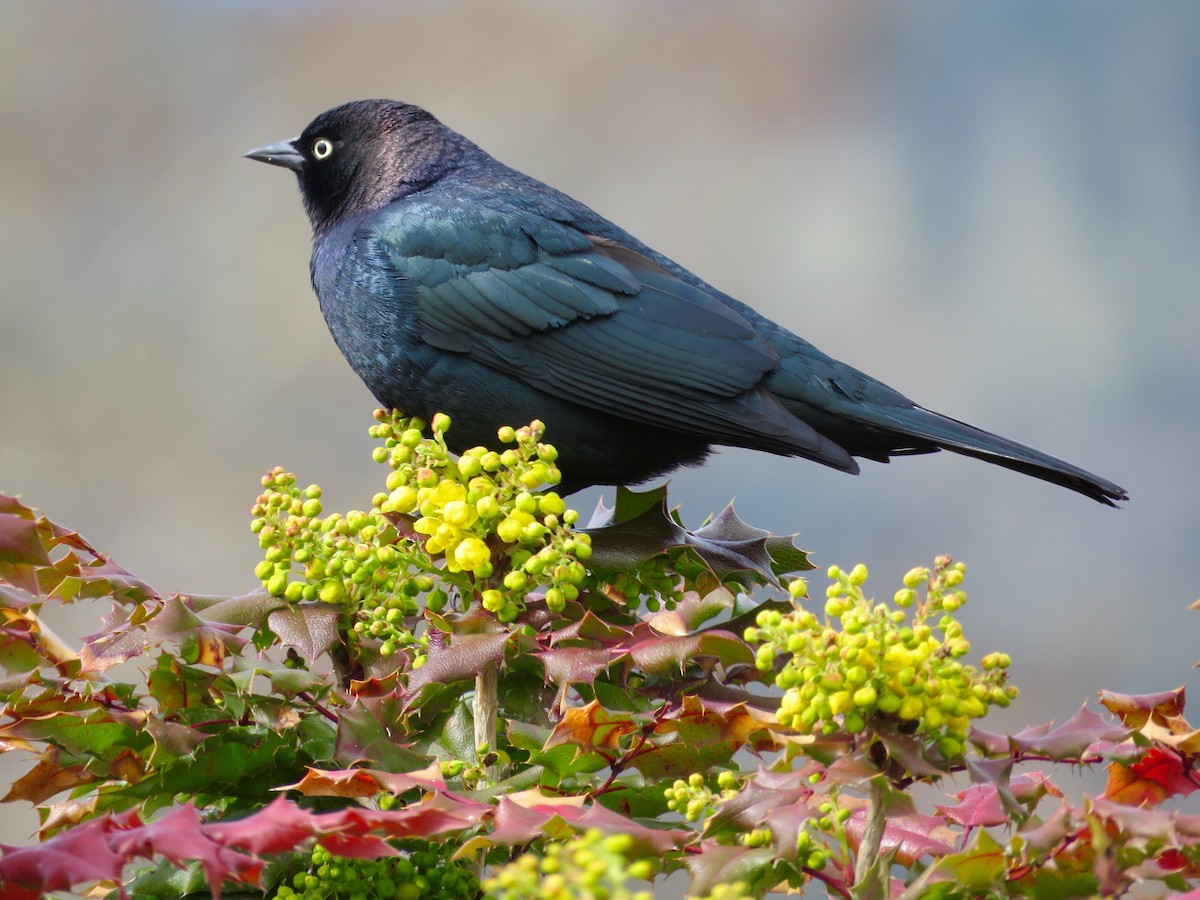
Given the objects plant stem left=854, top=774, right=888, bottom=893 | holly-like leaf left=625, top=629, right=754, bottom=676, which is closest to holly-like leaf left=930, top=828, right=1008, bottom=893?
plant stem left=854, top=774, right=888, bottom=893

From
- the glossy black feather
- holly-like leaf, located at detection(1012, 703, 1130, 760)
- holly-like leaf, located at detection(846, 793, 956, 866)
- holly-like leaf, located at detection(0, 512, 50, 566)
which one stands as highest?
the glossy black feather

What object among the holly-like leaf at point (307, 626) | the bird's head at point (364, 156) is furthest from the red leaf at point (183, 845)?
the bird's head at point (364, 156)

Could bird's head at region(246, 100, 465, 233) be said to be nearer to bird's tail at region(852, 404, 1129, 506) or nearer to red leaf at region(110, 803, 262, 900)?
bird's tail at region(852, 404, 1129, 506)

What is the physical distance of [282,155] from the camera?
343 cm

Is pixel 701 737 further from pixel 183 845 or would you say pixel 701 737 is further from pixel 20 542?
pixel 20 542

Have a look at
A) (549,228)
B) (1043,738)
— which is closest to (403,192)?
(549,228)

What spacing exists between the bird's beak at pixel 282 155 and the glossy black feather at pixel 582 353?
0.54 meters

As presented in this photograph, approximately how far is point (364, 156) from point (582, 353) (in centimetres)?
91

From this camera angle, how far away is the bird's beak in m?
3.41

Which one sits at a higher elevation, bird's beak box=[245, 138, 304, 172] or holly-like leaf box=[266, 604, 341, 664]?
bird's beak box=[245, 138, 304, 172]

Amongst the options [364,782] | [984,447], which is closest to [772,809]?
[364,782]

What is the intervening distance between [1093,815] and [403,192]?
246 cm

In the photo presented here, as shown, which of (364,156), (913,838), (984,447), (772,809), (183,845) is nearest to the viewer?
(183,845)

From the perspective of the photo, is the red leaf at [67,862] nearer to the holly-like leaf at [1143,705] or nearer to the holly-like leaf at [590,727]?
the holly-like leaf at [590,727]
